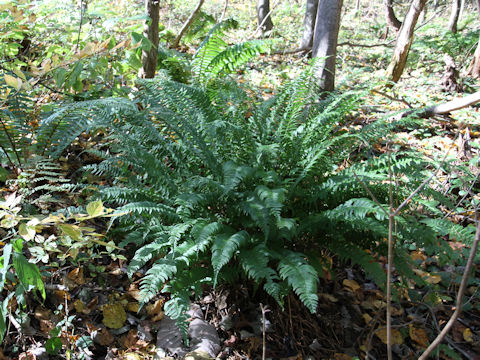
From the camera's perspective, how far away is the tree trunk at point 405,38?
16.3 ft

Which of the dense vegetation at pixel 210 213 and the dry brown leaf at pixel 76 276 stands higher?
the dense vegetation at pixel 210 213

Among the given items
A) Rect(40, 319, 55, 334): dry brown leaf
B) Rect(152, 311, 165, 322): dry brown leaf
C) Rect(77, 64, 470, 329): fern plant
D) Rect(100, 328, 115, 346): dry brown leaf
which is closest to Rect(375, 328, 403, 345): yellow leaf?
Rect(77, 64, 470, 329): fern plant

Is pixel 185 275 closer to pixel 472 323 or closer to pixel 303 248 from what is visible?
pixel 303 248

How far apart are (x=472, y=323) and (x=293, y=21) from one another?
9.12 meters

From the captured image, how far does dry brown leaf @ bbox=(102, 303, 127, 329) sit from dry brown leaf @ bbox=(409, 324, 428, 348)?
1714mm

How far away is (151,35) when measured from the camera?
3.62 m

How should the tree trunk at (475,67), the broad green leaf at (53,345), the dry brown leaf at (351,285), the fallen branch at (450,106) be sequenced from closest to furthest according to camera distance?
1. the broad green leaf at (53,345)
2. the dry brown leaf at (351,285)
3. the fallen branch at (450,106)
4. the tree trunk at (475,67)

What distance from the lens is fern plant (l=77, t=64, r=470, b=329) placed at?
173 cm

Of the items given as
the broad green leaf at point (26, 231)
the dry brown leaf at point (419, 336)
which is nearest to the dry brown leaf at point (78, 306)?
the broad green leaf at point (26, 231)

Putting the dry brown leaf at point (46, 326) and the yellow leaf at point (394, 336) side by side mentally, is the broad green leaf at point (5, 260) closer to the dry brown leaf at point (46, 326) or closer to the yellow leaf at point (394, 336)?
the dry brown leaf at point (46, 326)

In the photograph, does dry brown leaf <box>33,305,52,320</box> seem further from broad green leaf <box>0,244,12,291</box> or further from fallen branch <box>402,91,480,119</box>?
fallen branch <box>402,91,480,119</box>

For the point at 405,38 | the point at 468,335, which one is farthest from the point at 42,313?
the point at 405,38

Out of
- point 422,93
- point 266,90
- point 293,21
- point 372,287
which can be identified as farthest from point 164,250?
point 293,21

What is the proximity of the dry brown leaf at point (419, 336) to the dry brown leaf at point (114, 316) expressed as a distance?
171 cm
